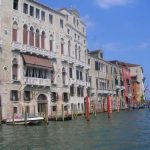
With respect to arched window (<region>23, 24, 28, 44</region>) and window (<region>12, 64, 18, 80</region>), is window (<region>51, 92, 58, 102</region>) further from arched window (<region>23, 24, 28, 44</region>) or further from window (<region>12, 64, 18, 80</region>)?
arched window (<region>23, 24, 28, 44</region>)

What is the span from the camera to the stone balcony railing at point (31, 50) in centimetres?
2877

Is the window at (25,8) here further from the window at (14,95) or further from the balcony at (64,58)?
the window at (14,95)

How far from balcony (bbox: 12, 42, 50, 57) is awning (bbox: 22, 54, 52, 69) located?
0.43 metres

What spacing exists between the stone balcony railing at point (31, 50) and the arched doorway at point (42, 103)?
3802mm

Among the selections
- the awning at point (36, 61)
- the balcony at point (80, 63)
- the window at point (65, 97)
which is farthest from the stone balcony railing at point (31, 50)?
the balcony at point (80, 63)

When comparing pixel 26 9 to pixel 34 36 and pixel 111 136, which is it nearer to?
Answer: pixel 34 36

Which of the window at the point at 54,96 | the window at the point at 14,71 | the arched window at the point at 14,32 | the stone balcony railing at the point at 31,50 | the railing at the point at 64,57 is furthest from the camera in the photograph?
the railing at the point at 64,57

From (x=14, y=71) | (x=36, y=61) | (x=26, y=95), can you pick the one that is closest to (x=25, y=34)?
(x=36, y=61)

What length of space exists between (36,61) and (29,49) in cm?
136

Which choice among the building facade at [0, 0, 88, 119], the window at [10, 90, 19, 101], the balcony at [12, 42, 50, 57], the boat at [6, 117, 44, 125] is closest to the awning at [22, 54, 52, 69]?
the building facade at [0, 0, 88, 119]

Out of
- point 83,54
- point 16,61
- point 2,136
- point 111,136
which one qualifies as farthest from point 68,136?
point 83,54

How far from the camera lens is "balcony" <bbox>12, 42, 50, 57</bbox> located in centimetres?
2871

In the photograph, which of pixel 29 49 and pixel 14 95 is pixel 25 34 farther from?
pixel 14 95

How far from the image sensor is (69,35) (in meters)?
36.8
